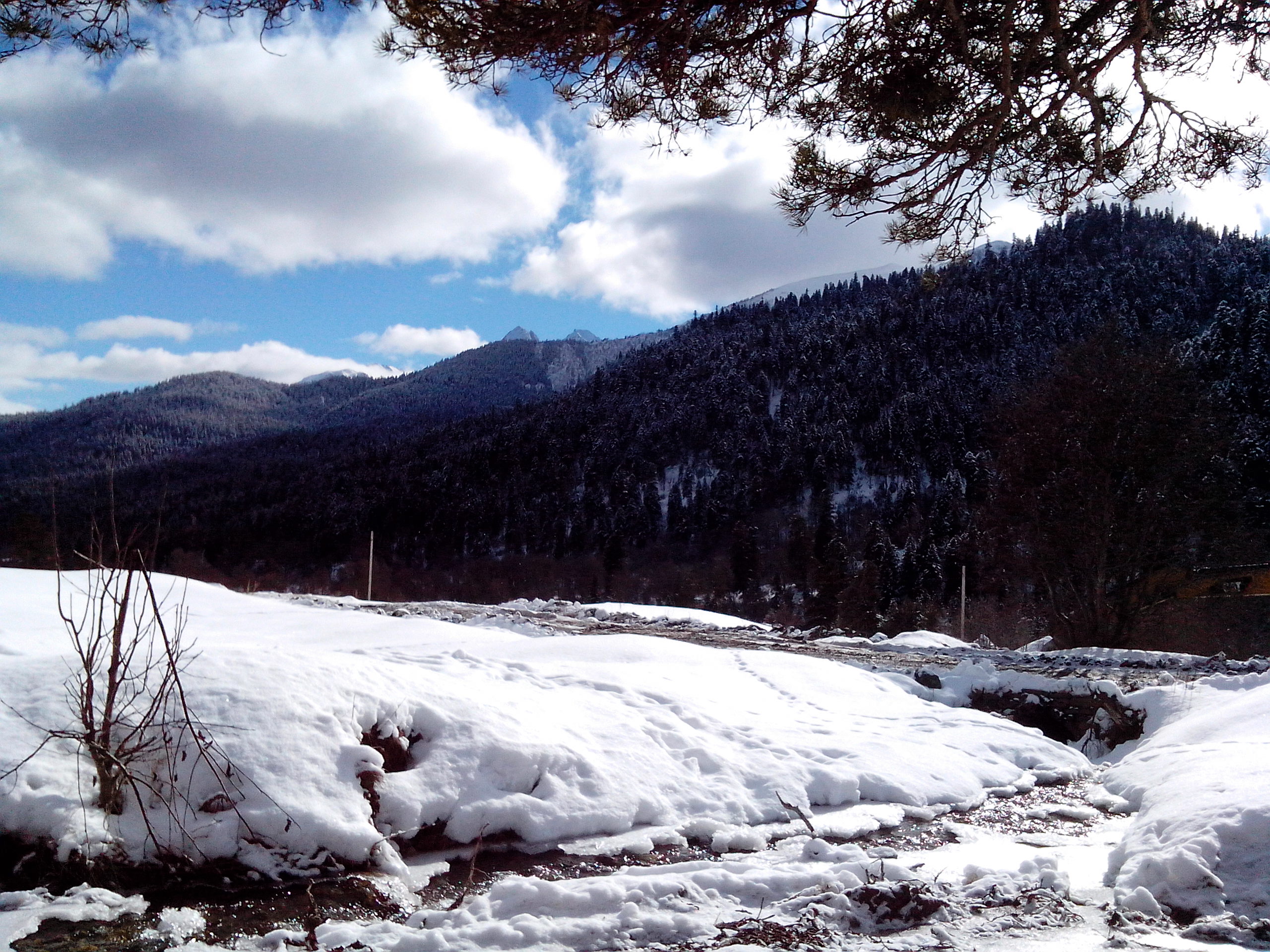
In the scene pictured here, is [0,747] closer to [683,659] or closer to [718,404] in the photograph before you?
[683,659]

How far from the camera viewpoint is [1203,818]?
4344 mm

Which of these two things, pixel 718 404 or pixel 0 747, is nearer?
pixel 0 747

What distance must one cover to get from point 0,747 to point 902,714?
7217 mm

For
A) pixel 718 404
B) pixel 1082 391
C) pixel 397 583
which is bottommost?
pixel 397 583

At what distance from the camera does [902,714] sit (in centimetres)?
809

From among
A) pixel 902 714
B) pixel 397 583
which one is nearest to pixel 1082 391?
pixel 902 714

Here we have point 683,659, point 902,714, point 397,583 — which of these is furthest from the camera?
point 397,583

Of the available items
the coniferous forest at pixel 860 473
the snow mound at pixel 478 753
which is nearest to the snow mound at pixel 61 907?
the snow mound at pixel 478 753

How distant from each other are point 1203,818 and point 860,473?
3701 inches

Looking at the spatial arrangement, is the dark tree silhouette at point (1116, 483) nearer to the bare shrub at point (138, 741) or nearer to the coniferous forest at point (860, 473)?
the coniferous forest at point (860, 473)

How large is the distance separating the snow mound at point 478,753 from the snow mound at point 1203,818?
896 mm

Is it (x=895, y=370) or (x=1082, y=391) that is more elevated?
(x=895, y=370)

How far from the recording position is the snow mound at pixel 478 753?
4.03m

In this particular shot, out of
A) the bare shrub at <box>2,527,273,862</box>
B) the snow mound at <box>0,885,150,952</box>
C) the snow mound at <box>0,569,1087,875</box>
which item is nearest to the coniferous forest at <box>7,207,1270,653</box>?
the bare shrub at <box>2,527,273,862</box>
